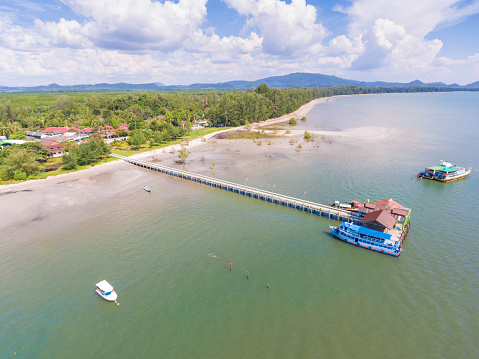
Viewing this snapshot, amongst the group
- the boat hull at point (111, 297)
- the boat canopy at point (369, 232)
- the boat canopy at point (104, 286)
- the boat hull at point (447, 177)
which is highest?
the boat hull at point (447, 177)

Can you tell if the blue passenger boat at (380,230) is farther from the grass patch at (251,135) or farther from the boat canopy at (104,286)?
the grass patch at (251,135)

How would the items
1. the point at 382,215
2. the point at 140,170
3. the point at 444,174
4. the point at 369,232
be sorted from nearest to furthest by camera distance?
1. the point at 369,232
2. the point at 382,215
3. the point at 444,174
4. the point at 140,170

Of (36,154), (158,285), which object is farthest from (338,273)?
(36,154)

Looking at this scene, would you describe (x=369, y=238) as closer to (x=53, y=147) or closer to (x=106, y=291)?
(x=106, y=291)

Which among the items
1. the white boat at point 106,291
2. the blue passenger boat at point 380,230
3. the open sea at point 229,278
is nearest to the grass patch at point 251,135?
the open sea at point 229,278

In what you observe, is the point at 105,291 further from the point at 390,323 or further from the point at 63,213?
the point at 390,323

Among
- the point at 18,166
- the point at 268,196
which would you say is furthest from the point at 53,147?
the point at 268,196
